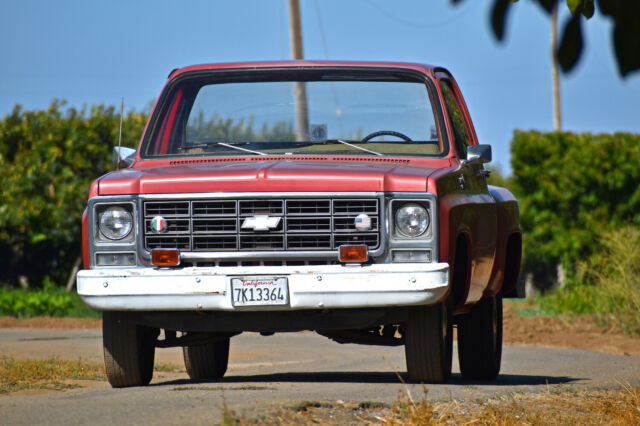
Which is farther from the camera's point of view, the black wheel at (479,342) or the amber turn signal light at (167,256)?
the black wheel at (479,342)

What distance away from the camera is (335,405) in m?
5.75

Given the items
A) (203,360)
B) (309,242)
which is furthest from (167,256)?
(203,360)

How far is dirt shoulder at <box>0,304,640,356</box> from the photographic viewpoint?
1332cm

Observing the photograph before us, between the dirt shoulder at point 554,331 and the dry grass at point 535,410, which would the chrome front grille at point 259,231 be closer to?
the dry grass at point 535,410

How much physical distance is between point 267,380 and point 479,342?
5.50 ft

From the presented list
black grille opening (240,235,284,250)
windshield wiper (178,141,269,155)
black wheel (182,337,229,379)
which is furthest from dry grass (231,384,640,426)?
black wheel (182,337,229,379)

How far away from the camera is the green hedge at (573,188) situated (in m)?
19.1

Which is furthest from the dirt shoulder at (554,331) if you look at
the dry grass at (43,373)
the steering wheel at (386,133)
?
the steering wheel at (386,133)

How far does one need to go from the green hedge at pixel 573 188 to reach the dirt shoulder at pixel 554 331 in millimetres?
3444

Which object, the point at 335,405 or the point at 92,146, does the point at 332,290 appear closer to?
the point at 335,405

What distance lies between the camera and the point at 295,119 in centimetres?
835

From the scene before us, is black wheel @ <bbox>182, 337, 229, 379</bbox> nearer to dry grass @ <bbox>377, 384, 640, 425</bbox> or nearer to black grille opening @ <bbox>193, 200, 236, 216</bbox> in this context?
black grille opening @ <bbox>193, 200, 236, 216</bbox>

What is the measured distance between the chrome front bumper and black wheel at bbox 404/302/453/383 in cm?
34

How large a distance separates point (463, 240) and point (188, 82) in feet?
7.95
